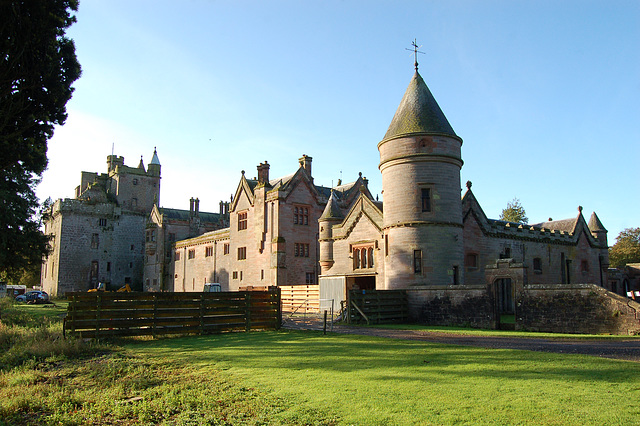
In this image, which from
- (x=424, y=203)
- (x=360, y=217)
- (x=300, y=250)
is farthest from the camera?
(x=300, y=250)

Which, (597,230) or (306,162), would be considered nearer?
(597,230)

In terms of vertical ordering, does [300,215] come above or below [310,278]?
above

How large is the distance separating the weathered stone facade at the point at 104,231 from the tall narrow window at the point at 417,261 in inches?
1947

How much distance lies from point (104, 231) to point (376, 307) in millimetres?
53994

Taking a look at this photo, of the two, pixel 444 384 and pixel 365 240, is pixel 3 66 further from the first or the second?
pixel 365 240

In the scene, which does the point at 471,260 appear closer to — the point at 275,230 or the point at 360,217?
the point at 360,217

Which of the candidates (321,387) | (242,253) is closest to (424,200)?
(321,387)

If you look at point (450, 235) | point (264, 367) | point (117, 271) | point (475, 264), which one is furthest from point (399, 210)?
point (117, 271)

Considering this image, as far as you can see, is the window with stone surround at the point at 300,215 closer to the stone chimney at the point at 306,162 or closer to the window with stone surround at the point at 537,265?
the stone chimney at the point at 306,162

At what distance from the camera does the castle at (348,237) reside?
89.5 ft

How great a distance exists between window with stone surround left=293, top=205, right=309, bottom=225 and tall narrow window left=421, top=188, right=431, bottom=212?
17.9m

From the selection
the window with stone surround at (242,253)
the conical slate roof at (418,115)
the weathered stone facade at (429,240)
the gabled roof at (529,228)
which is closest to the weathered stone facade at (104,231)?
the window with stone surround at (242,253)

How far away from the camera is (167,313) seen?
17.6m

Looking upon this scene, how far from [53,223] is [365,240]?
5309cm
